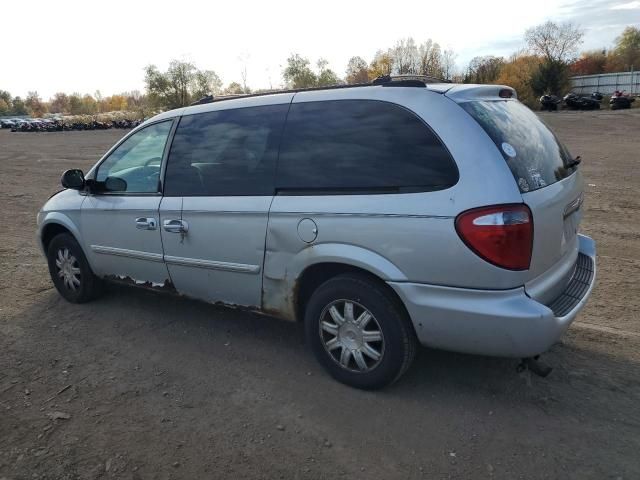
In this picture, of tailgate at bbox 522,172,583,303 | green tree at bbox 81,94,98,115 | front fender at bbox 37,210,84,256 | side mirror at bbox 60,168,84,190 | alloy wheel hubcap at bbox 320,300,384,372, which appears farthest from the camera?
green tree at bbox 81,94,98,115

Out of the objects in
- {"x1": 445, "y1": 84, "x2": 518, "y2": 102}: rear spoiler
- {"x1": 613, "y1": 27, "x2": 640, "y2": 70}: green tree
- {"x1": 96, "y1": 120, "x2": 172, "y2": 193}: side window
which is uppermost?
{"x1": 613, "y1": 27, "x2": 640, "y2": 70}: green tree

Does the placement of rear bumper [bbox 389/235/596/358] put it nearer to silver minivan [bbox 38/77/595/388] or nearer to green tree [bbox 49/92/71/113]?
silver minivan [bbox 38/77/595/388]

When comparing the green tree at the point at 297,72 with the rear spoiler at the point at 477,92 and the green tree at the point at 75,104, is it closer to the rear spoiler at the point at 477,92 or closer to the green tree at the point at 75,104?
the green tree at the point at 75,104

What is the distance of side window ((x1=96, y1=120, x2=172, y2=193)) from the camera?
4301 mm

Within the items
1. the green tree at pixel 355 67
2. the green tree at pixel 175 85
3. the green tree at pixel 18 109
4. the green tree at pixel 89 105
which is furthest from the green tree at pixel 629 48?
the green tree at pixel 18 109

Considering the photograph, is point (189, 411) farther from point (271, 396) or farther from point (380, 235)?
point (380, 235)

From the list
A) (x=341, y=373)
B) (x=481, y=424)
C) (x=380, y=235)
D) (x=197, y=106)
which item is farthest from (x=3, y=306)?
(x=481, y=424)

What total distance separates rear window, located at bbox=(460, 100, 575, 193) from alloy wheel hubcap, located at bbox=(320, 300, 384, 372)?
118 cm

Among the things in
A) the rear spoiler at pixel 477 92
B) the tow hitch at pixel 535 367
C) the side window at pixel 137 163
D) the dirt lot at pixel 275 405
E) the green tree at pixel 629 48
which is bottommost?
the dirt lot at pixel 275 405

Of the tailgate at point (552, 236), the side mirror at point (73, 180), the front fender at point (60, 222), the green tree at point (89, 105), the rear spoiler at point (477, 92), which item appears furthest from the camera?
the green tree at point (89, 105)

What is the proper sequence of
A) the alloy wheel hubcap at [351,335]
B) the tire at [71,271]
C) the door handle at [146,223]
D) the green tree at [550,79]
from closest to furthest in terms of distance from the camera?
1. the alloy wheel hubcap at [351,335]
2. the door handle at [146,223]
3. the tire at [71,271]
4. the green tree at [550,79]

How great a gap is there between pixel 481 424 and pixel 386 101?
6.47 feet

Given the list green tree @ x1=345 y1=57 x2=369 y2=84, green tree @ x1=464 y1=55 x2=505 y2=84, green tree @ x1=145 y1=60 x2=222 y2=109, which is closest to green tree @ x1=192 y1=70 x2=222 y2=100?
green tree @ x1=145 y1=60 x2=222 y2=109

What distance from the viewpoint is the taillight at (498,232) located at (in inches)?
106
